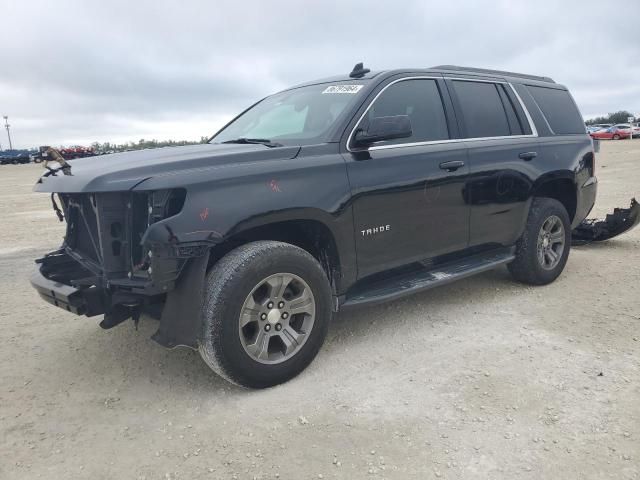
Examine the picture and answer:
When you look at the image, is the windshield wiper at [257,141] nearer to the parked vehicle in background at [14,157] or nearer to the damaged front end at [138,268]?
the damaged front end at [138,268]

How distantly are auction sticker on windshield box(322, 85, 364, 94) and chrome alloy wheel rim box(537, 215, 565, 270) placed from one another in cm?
234

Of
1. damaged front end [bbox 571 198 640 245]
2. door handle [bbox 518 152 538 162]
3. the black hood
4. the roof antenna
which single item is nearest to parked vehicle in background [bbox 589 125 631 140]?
damaged front end [bbox 571 198 640 245]

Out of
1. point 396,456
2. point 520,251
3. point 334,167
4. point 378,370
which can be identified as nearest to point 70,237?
point 334,167

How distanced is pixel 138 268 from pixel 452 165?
243 centimetres

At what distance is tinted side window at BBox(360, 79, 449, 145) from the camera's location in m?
3.81

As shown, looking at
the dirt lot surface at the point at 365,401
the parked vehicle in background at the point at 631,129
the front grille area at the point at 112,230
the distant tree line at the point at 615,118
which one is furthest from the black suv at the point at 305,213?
the distant tree line at the point at 615,118

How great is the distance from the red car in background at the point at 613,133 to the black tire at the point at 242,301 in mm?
50552

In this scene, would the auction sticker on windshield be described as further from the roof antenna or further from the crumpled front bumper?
the crumpled front bumper

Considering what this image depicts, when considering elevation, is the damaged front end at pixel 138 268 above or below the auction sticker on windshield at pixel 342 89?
below

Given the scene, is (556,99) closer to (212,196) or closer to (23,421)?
(212,196)

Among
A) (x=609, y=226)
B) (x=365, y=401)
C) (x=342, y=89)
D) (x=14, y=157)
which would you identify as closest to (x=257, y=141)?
(x=342, y=89)

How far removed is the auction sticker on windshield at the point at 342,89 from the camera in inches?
149

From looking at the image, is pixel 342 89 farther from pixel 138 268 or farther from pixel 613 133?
pixel 613 133

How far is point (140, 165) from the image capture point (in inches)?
116
